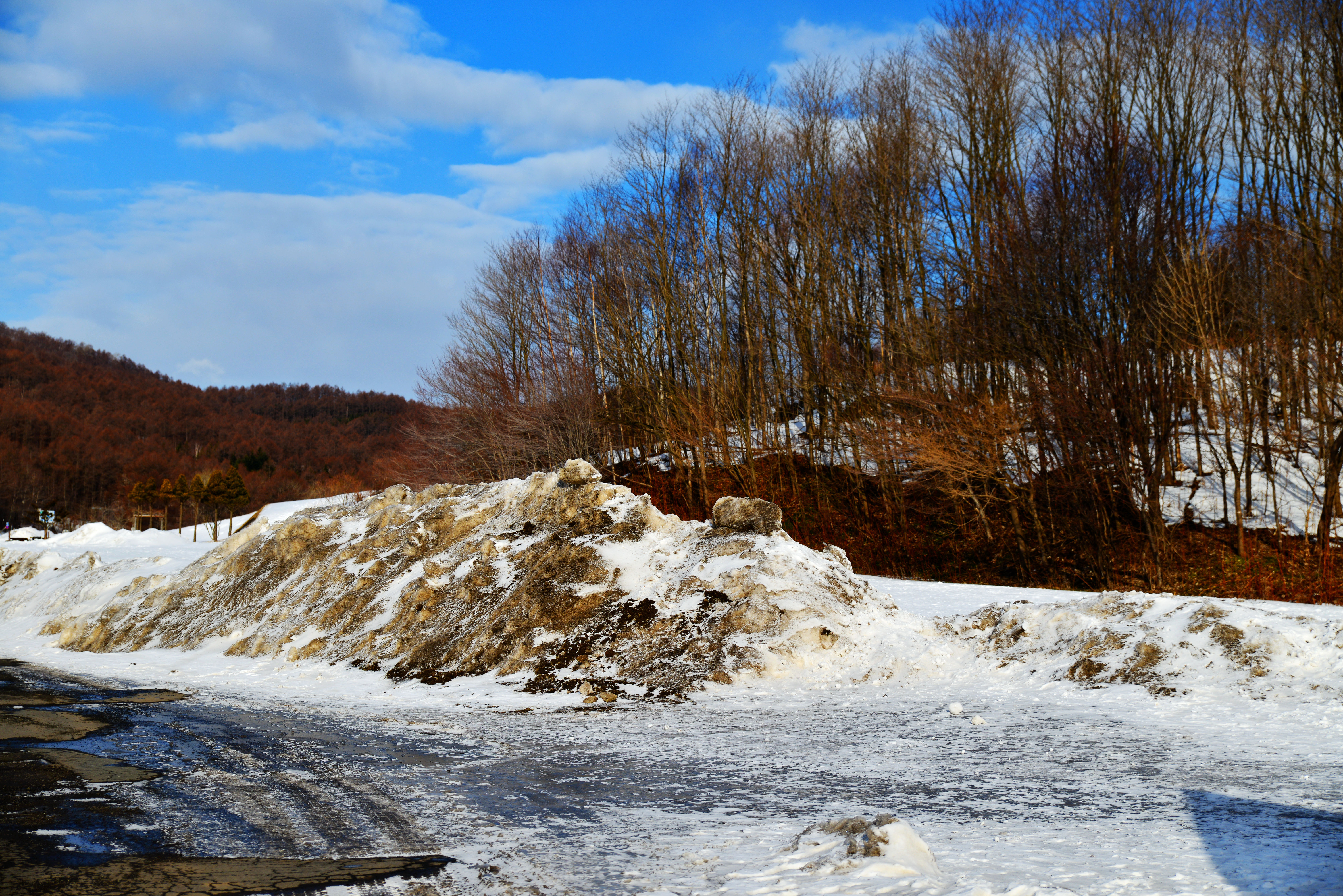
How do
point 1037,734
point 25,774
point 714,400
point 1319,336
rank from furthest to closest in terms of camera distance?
1. point 714,400
2. point 1319,336
3. point 1037,734
4. point 25,774

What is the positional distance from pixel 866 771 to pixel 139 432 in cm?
14150

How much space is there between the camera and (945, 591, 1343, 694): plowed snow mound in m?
9.70

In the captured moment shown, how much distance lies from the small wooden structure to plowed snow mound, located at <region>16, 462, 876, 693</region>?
4455 cm

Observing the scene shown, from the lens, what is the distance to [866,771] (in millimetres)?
7207

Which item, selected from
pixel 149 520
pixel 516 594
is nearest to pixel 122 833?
pixel 516 594

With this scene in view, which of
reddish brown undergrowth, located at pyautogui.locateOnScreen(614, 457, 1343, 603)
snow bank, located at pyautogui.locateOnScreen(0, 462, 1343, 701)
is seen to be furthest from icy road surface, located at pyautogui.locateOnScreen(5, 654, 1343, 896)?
reddish brown undergrowth, located at pyautogui.locateOnScreen(614, 457, 1343, 603)

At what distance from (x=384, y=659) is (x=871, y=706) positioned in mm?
8923

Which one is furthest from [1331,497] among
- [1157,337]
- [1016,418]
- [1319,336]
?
[1016,418]

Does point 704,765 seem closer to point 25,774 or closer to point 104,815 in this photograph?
point 104,815

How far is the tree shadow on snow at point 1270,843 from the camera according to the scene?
4.31 m

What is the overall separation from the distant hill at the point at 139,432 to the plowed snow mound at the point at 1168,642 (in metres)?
77.1

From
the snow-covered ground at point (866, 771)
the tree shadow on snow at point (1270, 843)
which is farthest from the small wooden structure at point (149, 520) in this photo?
the tree shadow on snow at point (1270, 843)

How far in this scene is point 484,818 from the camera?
588cm

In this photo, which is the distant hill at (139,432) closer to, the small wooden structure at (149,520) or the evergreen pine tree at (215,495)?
the small wooden structure at (149,520)
